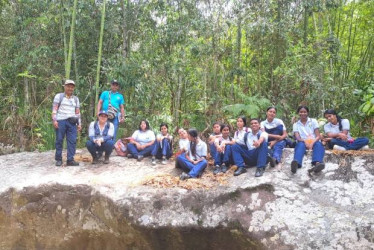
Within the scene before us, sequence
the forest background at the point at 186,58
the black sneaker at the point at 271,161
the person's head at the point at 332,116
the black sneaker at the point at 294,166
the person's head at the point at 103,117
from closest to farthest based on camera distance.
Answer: the black sneaker at the point at 294,166, the black sneaker at the point at 271,161, the person's head at the point at 332,116, the person's head at the point at 103,117, the forest background at the point at 186,58

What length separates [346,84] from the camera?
888cm

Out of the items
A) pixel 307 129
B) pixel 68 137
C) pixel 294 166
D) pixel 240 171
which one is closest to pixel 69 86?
pixel 68 137

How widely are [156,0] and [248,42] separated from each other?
251 cm

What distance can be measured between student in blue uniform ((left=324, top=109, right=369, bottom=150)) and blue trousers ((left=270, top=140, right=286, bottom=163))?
77cm

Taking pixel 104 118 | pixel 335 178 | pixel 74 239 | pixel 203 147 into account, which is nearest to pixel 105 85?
pixel 104 118

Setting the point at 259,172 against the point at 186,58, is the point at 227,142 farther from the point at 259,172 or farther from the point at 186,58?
the point at 186,58

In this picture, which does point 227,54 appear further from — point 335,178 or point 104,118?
point 335,178

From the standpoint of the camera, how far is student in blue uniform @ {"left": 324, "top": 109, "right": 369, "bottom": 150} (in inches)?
235

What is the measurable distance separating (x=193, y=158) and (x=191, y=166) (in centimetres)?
18

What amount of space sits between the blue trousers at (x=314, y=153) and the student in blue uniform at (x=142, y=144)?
2.57m

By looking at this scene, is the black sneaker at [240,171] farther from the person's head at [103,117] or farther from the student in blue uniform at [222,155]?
the person's head at [103,117]

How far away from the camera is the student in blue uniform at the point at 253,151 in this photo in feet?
18.0

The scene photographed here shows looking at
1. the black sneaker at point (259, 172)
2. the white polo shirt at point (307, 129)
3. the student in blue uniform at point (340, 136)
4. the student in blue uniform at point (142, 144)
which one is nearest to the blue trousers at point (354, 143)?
the student in blue uniform at point (340, 136)

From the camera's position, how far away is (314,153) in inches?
213
